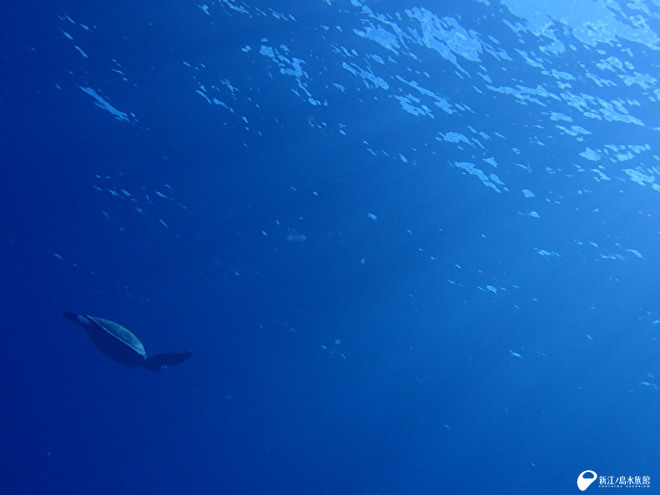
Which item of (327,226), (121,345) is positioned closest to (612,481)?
(327,226)

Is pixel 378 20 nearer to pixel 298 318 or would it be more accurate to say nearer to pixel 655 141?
pixel 655 141

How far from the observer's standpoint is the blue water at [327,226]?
1367 cm

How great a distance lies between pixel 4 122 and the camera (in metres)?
16.7

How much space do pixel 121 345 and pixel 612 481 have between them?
41312 millimetres

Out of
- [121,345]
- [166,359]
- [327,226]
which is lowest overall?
[121,345]

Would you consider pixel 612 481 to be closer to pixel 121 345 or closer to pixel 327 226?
pixel 327 226

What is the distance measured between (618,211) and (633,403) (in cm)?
1679

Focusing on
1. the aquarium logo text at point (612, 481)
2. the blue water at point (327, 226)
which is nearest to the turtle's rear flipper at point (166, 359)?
the blue water at point (327, 226)

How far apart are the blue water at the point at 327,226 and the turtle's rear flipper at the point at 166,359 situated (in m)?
10.3

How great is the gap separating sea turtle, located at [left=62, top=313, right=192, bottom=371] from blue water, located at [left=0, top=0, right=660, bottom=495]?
10175mm

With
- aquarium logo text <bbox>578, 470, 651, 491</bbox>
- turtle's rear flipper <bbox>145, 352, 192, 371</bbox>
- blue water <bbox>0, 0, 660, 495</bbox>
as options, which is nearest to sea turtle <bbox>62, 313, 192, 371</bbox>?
turtle's rear flipper <bbox>145, 352, 192, 371</bbox>

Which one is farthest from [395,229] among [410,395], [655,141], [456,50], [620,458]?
[620,458]

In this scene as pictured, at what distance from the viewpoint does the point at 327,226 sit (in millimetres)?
20312

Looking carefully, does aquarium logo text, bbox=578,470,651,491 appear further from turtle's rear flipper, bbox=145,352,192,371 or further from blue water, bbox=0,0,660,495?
turtle's rear flipper, bbox=145,352,192,371
